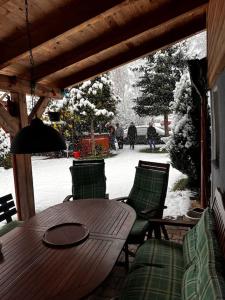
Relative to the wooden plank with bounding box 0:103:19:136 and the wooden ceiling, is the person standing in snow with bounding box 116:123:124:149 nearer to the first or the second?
the wooden ceiling

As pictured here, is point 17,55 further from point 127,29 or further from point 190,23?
point 190,23

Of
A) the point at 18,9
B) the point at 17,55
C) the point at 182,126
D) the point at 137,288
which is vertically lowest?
the point at 137,288

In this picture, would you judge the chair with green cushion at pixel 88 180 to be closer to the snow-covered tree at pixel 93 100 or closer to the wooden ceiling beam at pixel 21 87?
the wooden ceiling beam at pixel 21 87

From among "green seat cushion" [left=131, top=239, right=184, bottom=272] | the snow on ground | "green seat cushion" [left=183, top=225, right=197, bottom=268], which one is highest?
"green seat cushion" [left=183, top=225, right=197, bottom=268]

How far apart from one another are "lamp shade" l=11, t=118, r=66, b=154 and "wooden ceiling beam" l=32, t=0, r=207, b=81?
196 cm

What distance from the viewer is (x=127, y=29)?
139 inches

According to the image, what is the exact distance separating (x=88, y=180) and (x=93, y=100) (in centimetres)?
754

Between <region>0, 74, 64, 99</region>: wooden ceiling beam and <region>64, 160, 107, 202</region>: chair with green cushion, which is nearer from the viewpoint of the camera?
<region>0, 74, 64, 99</region>: wooden ceiling beam

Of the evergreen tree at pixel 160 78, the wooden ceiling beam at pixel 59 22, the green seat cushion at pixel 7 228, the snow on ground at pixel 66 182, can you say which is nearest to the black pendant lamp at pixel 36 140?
the wooden ceiling beam at pixel 59 22

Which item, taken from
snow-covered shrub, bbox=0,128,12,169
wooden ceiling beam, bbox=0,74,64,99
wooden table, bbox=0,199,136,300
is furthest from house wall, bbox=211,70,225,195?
snow-covered shrub, bbox=0,128,12,169

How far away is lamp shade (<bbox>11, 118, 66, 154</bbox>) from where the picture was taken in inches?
81.8

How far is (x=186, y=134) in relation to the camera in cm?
522

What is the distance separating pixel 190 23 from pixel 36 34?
2.45m

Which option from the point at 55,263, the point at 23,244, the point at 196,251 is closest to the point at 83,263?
the point at 55,263
